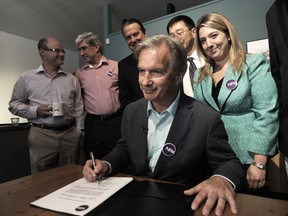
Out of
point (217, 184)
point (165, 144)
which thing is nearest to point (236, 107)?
point (165, 144)

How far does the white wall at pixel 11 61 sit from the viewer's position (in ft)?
15.4

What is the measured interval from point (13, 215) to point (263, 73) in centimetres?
137

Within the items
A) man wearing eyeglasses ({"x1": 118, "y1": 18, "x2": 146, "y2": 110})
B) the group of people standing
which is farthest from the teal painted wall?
man wearing eyeglasses ({"x1": 118, "y1": 18, "x2": 146, "y2": 110})

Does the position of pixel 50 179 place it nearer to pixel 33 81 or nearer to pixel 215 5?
pixel 33 81

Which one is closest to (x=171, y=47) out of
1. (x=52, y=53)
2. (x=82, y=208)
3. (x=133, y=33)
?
(x=82, y=208)

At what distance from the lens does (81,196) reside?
865mm

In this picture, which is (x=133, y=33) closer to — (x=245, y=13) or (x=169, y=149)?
(x=245, y=13)

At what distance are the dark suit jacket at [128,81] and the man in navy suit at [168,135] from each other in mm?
901

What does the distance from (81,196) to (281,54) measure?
1126mm

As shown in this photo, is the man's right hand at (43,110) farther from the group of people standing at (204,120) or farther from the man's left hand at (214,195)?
the man's left hand at (214,195)

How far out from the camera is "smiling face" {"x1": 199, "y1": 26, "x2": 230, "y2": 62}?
4.84 feet

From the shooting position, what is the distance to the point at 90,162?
3.70 feet

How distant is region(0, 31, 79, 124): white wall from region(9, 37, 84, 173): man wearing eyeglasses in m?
2.78

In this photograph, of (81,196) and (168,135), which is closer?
(81,196)
